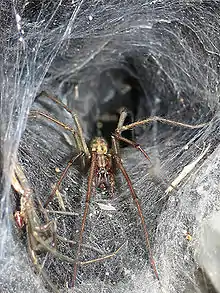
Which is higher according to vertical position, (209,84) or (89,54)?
(89,54)

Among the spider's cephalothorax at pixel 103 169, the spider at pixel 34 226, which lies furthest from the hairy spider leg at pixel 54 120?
the spider at pixel 34 226

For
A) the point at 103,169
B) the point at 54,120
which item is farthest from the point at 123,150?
the point at 54,120

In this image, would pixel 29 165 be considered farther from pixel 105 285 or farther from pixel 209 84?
pixel 209 84

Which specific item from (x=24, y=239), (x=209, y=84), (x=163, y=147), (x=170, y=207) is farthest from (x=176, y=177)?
(x=24, y=239)

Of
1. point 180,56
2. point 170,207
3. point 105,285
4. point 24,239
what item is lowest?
point 105,285

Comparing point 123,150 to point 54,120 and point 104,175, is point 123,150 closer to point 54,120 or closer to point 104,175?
A: point 104,175

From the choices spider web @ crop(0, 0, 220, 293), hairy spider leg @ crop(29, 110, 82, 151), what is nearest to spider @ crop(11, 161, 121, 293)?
spider web @ crop(0, 0, 220, 293)

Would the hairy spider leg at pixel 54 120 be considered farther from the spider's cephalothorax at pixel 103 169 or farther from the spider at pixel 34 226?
the spider at pixel 34 226
